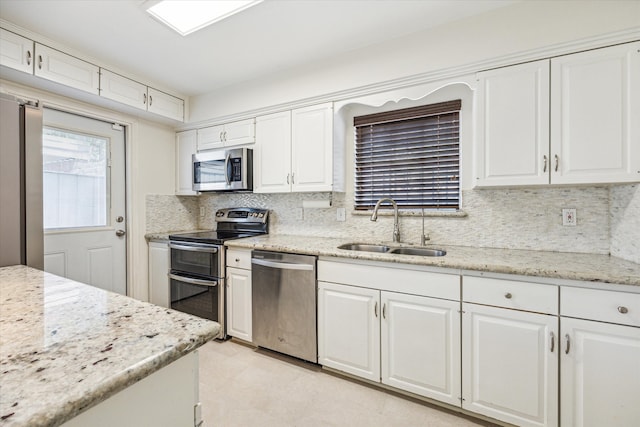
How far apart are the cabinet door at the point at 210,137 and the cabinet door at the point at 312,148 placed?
3.08ft

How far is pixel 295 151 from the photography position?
268 cm

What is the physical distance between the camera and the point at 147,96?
9.59 ft

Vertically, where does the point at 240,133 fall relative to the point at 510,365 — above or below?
above

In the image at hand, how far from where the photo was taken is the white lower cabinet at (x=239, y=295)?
2.50m

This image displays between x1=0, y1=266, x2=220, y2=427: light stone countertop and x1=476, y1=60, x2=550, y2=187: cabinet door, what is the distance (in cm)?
189

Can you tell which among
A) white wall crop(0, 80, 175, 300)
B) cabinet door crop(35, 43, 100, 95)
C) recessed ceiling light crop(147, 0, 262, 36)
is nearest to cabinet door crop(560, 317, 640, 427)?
recessed ceiling light crop(147, 0, 262, 36)

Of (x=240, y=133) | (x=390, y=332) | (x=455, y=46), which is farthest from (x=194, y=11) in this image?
(x=390, y=332)

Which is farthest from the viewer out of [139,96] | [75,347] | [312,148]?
[139,96]

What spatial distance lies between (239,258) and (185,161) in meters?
1.61

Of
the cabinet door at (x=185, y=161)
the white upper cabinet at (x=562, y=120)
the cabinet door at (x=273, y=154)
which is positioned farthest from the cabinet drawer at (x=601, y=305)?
the cabinet door at (x=185, y=161)

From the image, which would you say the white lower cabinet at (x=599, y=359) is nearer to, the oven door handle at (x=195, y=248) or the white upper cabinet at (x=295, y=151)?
the white upper cabinet at (x=295, y=151)

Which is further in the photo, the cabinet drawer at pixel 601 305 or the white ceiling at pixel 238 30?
the white ceiling at pixel 238 30

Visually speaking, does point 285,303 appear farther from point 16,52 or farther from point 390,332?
point 16,52

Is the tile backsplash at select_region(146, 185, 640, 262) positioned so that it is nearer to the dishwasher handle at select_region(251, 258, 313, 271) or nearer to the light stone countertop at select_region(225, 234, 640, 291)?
the light stone countertop at select_region(225, 234, 640, 291)
